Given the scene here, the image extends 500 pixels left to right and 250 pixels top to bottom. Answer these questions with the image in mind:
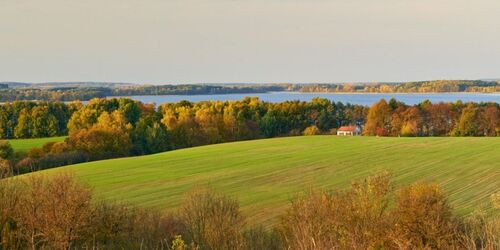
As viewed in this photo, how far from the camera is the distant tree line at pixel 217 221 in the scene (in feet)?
48.1

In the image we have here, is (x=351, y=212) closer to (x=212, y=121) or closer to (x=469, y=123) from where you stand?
(x=212, y=121)

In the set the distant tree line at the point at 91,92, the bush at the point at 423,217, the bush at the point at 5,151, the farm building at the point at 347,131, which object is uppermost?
the bush at the point at 423,217

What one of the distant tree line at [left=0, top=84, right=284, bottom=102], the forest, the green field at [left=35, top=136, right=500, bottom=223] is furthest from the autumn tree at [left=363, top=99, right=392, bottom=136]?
the distant tree line at [left=0, top=84, right=284, bottom=102]

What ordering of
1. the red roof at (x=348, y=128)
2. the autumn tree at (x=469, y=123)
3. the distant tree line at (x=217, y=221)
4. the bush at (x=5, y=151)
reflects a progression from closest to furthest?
the distant tree line at (x=217, y=221) → the bush at (x=5, y=151) → the autumn tree at (x=469, y=123) → the red roof at (x=348, y=128)

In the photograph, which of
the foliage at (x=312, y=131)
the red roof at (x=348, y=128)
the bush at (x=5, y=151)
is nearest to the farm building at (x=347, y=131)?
the red roof at (x=348, y=128)

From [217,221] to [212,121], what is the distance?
2554 inches

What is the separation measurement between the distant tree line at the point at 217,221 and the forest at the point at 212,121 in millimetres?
49585

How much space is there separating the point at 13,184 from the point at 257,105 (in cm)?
7468

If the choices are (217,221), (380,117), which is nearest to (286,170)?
(217,221)

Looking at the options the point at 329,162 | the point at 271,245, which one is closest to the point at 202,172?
the point at 329,162

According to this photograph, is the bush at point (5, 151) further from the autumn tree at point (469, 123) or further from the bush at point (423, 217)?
the autumn tree at point (469, 123)

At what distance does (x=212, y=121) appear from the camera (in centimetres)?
8175

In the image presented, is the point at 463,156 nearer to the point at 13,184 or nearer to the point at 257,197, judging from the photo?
the point at 257,197

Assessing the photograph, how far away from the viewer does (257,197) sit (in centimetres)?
3412
